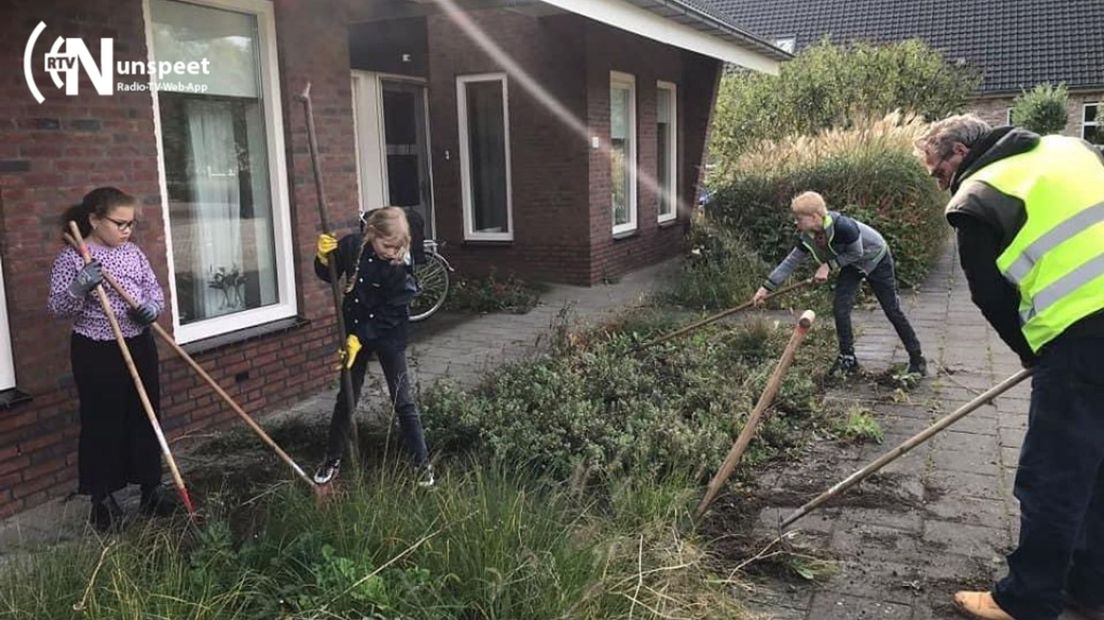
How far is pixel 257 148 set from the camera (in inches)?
234

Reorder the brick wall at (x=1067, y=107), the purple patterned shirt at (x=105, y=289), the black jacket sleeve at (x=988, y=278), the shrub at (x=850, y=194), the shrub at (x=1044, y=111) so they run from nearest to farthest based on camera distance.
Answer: the black jacket sleeve at (x=988, y=278) < the purple patterned shirt at (x=105, y=289) < the shrub at (x=850, y=194) < the shrub at (x=1044, y=111) < the brick wall at (x=1067, y=107)

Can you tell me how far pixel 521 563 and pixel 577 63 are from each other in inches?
324

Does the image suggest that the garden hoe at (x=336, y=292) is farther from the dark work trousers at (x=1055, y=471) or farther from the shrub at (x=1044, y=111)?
the shrub at (x=1044, y=111)

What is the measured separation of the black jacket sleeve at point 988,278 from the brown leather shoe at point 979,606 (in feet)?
2.85

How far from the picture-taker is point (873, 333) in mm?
7957

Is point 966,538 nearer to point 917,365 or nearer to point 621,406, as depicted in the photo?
point 621,406

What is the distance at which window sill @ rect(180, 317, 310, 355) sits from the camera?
17.4 feet

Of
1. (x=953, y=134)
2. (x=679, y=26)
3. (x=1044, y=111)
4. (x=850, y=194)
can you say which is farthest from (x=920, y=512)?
(x=1044, y=111)

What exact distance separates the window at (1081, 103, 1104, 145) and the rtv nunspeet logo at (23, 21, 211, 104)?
96.6 ft

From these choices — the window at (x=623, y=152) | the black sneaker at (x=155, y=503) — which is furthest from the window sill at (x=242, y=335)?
the window at (x=623, y=152)

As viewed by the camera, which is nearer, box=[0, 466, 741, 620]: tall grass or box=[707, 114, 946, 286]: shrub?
box=[0, 466, 741, 620]: tall grass

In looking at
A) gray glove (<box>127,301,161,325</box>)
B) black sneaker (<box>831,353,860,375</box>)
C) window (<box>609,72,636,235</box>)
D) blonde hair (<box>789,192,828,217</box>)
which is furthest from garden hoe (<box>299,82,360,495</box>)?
window (<box>609,72,636,235</box>)

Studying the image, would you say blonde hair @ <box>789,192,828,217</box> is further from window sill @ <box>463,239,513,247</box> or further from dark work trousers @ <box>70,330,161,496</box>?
window sill @ <box>463,239,513,247</box>

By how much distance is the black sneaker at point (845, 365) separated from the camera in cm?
653
